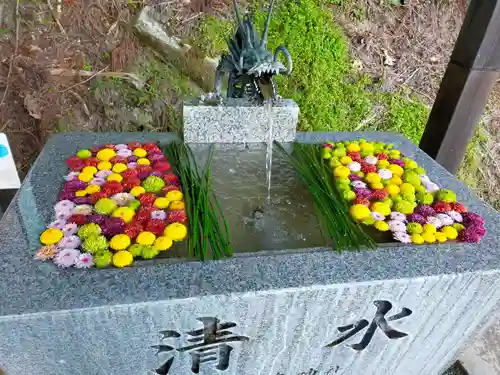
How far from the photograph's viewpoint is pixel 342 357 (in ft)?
5.67

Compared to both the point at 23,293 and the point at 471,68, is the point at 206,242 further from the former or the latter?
the point at 471,68

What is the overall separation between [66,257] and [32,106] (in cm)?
289

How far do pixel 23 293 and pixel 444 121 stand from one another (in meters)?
2.65

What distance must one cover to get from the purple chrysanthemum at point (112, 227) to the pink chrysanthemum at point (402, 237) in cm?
113

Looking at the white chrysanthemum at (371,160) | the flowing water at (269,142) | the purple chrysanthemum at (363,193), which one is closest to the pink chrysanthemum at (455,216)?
the purple chrysanthemum at (363,193)

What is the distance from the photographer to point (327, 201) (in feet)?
5.97

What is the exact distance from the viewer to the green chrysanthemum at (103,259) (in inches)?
53.9

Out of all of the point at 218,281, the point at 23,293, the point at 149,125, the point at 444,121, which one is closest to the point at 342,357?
the point at 218,281

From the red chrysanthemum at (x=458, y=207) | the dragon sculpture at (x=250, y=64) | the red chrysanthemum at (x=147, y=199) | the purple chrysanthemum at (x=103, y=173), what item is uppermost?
the dragon sculpture at (x=250, y=64)

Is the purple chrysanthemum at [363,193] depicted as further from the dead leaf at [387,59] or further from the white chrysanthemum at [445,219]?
the dead leaf at [387,59]

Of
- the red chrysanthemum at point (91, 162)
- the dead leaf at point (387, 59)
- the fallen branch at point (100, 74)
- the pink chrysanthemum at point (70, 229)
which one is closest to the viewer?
the pink chrysanthemum at point (70, 229)

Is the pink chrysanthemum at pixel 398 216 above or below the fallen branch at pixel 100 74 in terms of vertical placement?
above

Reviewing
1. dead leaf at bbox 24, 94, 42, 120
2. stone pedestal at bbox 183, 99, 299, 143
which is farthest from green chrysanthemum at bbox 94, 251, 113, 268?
dead leaf at bbox 24, 94, 42, 120

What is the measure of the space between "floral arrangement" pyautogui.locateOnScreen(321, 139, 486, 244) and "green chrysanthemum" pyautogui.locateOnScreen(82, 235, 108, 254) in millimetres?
1066
